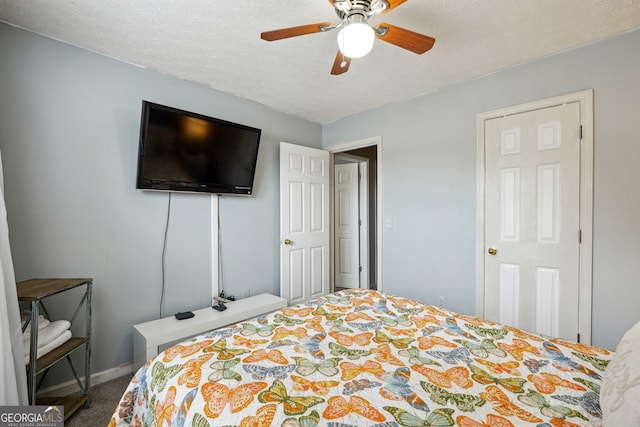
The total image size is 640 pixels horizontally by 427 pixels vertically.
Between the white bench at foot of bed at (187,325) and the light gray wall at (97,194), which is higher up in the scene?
the light gray wall at (97,194)

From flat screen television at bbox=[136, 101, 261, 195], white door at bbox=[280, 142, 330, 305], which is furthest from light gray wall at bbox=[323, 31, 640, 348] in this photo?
flat screen television at bbox=[136, 101, 261, 195]

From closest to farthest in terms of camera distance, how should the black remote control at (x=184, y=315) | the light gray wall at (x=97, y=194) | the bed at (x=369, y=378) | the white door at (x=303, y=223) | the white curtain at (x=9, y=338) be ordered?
the bed at (x=369, y=378), the white curtain at (x=9, y=338), the light gray wall at (x=97, y=194), the black remote control at (x=184, y=315), the white door at (x=303, y=223)

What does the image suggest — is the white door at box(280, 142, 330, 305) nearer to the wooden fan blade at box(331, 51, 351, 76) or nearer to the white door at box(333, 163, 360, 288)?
the white door at box(333, 163, 360, 288)

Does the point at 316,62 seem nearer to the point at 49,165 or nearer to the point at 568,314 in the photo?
the point at 49,165

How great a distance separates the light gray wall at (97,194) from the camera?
6.07ft

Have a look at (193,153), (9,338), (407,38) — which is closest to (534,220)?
(407,38)

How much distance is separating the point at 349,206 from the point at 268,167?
1.81 m

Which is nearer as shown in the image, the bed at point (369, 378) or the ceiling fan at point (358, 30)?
the bed at point (369, 378)

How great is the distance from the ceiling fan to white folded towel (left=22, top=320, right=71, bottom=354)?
2050mm

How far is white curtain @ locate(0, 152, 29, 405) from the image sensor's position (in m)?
1.31

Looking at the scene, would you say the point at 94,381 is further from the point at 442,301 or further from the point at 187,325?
the point at 442,301

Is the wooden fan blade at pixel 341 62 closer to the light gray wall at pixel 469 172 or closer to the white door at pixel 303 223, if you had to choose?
the light gray wall at pixel 469 172

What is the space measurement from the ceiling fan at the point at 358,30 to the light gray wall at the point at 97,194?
4.86 ft

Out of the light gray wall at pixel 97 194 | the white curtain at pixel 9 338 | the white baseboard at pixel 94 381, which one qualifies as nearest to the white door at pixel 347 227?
the light gray wall at pixel 97 194
